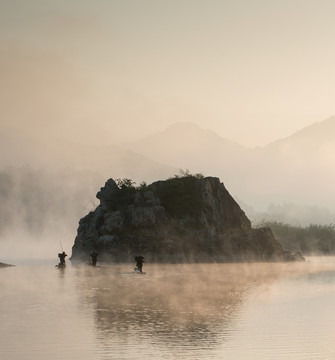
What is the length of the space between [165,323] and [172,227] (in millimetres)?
100715

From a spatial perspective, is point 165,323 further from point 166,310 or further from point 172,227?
point 172,227

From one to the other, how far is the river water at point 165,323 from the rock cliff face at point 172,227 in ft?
223

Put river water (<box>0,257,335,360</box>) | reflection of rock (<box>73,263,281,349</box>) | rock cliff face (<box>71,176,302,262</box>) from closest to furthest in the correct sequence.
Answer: river water (<box>0,257,335,360</box>)
reflection of rock (<box>73,263,281,349</box>)
rock cliff face (<box>71,176,302,262</box>)

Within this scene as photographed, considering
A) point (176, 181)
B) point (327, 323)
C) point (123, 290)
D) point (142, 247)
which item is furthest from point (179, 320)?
point (176, 181)

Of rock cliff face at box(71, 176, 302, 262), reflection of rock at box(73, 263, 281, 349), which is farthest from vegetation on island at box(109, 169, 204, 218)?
reflection of rock at box(73, 263, 281, 349)

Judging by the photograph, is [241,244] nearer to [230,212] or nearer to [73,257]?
[230,212]

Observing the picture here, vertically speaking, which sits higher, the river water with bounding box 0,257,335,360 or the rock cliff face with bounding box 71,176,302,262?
the rock cliff face with bounding box 71,176,302,262

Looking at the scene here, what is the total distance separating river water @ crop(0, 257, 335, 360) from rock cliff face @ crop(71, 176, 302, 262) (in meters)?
68.0

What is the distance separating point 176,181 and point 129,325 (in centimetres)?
11583

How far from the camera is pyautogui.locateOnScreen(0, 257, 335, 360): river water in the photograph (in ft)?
88.1

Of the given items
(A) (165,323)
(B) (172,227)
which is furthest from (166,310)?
(B) (172,227)

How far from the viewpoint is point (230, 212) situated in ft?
495

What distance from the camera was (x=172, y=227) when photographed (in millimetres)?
135750

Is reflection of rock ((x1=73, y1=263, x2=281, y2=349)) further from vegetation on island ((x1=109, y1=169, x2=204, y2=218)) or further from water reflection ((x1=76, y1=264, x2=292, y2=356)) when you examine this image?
vegetation on island ((x1=109, y1=169, x2=204, y2=218))
